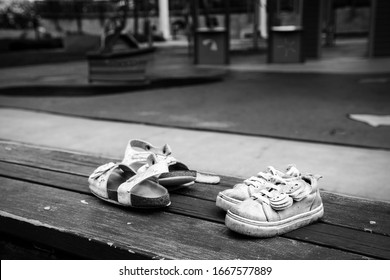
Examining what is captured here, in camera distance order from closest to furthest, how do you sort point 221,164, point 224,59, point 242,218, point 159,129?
point 242,218
point 221,164
point 159,129
point 224,59

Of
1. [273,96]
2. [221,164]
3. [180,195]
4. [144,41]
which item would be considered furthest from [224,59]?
[144,41]

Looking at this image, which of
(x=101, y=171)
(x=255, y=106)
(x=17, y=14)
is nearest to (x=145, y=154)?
(x=101, y=171)

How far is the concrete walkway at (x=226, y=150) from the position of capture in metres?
3.04

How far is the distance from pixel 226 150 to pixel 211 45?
28.3 ft

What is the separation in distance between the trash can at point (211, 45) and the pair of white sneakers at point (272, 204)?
10399 mm

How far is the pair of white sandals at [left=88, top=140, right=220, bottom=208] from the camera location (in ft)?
5.84

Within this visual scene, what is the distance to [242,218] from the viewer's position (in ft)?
5.05

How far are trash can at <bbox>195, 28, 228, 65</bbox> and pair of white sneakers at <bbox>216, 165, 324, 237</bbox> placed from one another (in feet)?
34.1

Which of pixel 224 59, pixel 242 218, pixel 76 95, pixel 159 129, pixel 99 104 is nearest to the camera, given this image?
pixel 242 218

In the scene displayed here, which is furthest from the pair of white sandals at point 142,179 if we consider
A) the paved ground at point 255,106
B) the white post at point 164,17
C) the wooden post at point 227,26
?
the white post at point 164,17

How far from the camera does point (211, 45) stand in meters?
12.0
